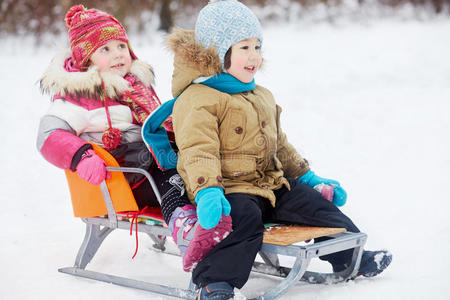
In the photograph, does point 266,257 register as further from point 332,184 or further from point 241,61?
point 241,61

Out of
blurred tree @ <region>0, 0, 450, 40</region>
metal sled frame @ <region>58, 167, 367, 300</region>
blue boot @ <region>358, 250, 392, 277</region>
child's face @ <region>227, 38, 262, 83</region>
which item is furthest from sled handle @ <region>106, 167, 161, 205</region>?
blurred tree @ <region>0, 0, 450, 40</region>

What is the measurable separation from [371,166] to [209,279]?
10.8 ft

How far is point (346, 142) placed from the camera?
611cm

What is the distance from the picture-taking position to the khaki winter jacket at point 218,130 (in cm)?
246

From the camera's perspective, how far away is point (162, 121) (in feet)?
9.09

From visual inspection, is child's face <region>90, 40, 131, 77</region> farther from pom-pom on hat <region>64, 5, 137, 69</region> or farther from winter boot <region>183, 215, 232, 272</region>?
winter boot <region>183, 215, 232, 272</region>

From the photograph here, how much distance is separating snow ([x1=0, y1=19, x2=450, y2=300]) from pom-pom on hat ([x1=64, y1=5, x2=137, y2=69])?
0.75ft

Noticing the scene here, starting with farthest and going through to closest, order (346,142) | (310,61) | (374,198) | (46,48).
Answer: (46,48)
(310,61)
(346,142)
(374,198)

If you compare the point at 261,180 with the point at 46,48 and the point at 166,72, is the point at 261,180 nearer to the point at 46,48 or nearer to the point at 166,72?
the point at 166,72

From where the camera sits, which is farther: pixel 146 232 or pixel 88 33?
pixel 88 33

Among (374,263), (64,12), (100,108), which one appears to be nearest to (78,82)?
(100,108)

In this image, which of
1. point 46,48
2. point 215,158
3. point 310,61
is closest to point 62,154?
point 215,158

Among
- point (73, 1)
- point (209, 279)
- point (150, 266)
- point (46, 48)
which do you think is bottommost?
point (150, 266)

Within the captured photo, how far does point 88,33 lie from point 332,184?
62.7 inches
